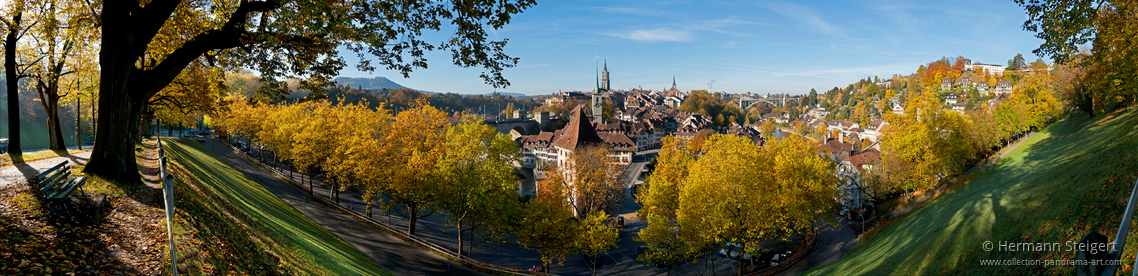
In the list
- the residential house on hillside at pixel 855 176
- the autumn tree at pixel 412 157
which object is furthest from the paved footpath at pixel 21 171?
the residential house on hillside at pixel 855 176

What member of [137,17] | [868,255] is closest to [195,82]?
[137,17]

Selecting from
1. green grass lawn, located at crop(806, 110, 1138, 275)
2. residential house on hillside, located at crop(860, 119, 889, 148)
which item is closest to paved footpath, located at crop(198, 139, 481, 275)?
green grass lawn, located at crop(806, 110, 1138, 275)

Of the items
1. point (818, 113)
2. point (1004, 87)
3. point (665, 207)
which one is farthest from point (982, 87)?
point (665, 207)

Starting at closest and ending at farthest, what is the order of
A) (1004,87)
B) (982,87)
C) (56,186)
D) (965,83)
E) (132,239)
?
1. (132,239)
2. (56,186)
3. (1004,87)
4. (982,87)
5. (965,83)

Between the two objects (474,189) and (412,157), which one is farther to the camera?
(412,157)

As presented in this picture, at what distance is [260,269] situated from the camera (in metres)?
9.19

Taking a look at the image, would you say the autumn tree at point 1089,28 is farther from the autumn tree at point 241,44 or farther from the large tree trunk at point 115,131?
the large tree trunk at point 115,131

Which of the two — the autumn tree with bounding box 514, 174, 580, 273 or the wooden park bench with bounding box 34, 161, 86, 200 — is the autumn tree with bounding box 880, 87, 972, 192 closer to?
the autumn tree with bounding box 514, 174, 580, 273

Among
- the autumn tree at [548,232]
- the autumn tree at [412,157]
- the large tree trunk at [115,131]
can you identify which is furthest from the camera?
the autumn tree at [548,232]

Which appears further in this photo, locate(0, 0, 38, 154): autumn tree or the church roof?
the church roof

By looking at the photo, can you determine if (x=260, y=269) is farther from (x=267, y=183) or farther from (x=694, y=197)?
(x=267, y=183)

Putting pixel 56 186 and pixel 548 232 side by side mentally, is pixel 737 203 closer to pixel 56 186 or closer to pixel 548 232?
pixel 548 232

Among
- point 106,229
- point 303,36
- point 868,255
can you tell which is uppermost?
point 303,36

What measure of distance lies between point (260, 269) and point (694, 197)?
59.5ft
